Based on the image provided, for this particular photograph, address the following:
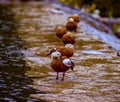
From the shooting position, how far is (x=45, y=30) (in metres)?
10.5

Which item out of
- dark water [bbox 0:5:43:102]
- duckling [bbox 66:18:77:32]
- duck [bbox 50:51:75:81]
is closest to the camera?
dark water [bbox 0:5:43:102]

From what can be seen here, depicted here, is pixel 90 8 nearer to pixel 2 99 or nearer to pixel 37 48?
pixel 37 48

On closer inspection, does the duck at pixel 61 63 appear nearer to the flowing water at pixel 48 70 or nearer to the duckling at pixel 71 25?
the flowing water at pixel 48 70

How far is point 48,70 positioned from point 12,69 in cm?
57

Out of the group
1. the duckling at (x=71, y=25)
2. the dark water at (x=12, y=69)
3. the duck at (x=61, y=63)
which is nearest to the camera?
the dark water at (x=12, y=69)

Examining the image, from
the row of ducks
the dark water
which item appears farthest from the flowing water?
the row of ducks

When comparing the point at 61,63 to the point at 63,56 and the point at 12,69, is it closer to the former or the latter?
the point at 63,56

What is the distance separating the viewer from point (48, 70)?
6543 millimetres

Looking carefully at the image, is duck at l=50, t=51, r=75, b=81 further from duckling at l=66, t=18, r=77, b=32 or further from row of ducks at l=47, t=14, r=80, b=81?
duckling at l=66, t=18, r=77, b=32

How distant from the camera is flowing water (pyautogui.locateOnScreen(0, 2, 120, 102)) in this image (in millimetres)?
5258

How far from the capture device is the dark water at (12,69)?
5176mm

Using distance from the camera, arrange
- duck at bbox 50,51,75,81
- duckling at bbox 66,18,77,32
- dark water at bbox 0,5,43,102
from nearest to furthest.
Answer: dark water at bbox 0,5,43,102
duck at bbox 50,51,75,81
duckling at bbox 66,18,77,32

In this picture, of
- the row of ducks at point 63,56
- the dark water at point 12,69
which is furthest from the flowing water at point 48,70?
the row of ducks at point 63,56

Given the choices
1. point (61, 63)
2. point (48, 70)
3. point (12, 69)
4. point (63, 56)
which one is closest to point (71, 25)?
point (48, 70)
